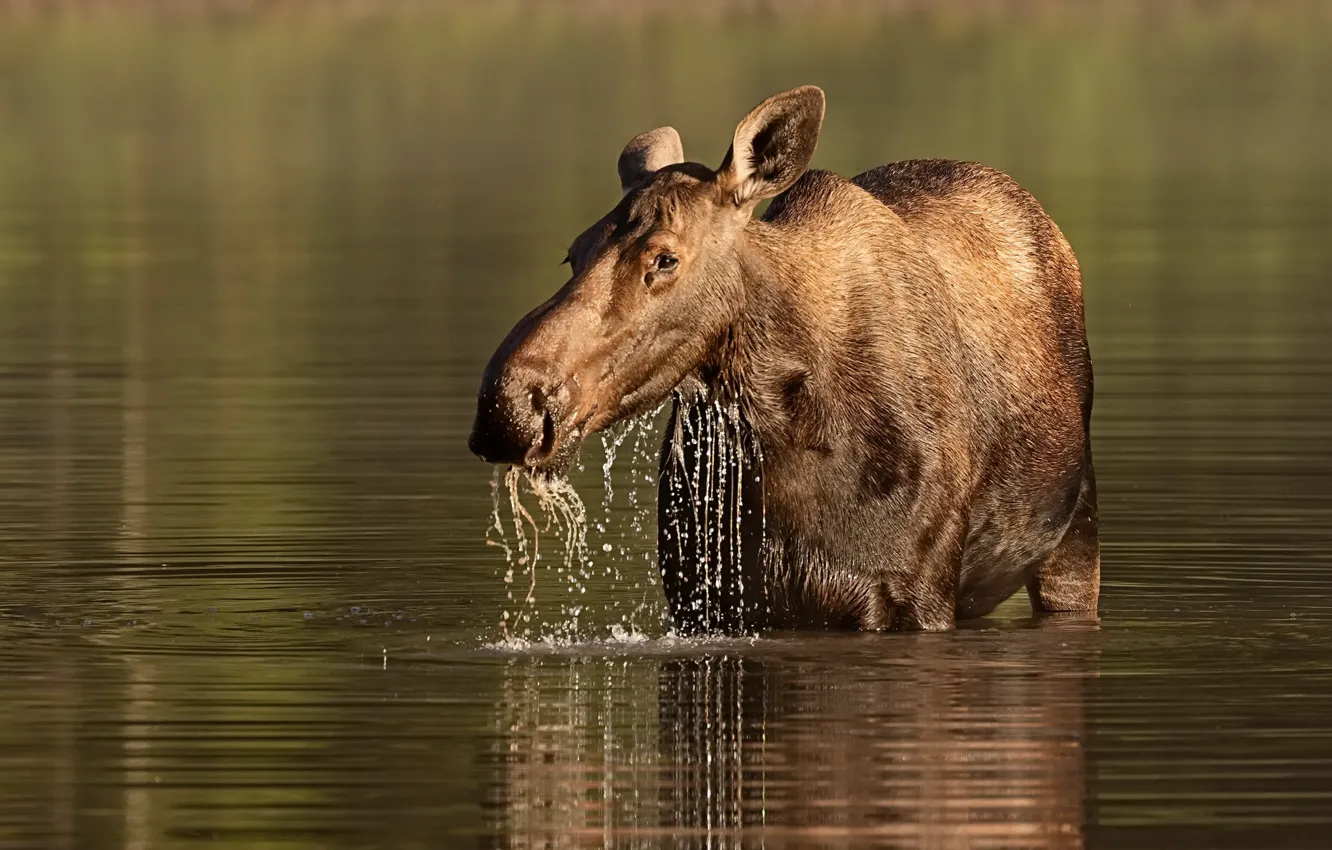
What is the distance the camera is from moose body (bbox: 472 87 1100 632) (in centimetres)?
1392

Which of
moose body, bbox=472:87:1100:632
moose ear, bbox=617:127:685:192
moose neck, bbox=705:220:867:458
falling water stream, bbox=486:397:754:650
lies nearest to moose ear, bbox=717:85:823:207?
moose body, bbox=472:87:1100:632

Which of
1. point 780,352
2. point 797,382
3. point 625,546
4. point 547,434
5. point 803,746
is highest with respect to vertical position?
point 780,352

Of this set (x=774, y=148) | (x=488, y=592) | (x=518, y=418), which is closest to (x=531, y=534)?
(x=488, y=592)

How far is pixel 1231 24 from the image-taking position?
102125mm

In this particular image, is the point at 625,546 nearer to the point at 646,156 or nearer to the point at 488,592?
the point at 488,592

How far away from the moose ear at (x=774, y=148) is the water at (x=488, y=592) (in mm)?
1900

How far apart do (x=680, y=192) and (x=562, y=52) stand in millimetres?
80814

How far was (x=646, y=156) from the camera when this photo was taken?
49.8ft

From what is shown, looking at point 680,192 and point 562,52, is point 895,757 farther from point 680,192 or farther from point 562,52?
point 562,52

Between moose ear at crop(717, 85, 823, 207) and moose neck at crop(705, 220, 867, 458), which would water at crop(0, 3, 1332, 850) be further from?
moose ear at crop(717, 85, 823, 207)

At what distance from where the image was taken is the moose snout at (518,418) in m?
13.3

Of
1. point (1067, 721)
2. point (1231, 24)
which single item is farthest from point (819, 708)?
point (1231, 24)

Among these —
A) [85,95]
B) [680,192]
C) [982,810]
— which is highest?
[85,95]

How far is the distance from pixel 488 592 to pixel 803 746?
4.51m
